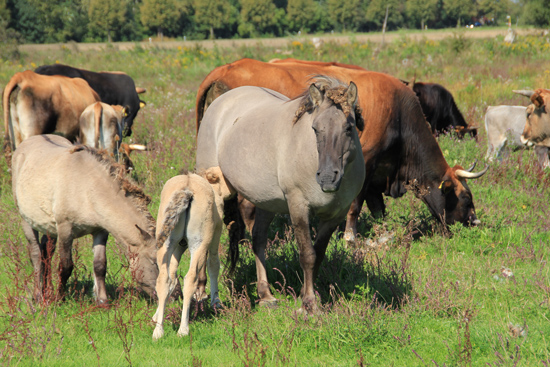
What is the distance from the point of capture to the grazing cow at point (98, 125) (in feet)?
30.7

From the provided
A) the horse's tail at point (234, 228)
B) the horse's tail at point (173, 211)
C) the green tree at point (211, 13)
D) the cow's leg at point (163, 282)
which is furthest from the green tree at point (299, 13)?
the cow's leg at point (163, 282)

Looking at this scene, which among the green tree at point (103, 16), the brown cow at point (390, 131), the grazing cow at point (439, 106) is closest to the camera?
the brown cow at point (390, 131)

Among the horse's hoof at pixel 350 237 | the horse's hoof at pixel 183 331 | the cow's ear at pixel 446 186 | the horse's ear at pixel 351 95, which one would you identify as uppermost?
the horse's ear at pixel 351 95

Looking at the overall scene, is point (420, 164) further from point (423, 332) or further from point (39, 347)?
point (39, 347)

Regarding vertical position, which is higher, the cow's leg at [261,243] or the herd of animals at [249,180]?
the herd of animals at [249,180]

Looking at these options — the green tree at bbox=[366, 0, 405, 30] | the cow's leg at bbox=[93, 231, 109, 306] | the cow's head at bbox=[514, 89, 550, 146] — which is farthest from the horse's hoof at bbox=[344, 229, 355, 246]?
the green tree at bbox=[366, 0, 405, 30]

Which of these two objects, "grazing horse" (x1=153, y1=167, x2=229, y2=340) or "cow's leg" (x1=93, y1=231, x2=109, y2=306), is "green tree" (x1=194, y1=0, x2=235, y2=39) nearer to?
"cow's leg" (x1=93, y1=231, x2=109, y2=306)

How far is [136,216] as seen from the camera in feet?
15.6

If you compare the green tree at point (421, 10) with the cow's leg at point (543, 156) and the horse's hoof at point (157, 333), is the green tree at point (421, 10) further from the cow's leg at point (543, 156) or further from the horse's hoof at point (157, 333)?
the horse's hoof at point (157, 333)

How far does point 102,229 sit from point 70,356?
1.32 metres

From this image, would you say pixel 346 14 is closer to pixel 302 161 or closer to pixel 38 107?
pixel 38 107

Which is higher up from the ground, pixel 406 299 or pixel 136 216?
pixel 136 216

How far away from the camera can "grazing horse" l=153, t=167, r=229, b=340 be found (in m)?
4.23

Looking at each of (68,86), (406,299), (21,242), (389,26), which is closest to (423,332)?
(406,299)
